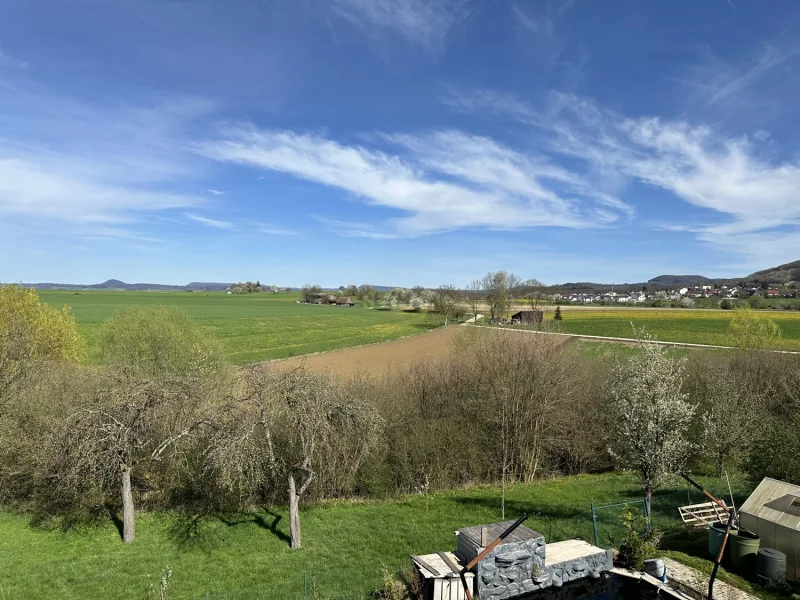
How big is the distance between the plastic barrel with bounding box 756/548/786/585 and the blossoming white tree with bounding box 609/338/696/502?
9.50ft

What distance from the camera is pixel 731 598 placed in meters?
11.3

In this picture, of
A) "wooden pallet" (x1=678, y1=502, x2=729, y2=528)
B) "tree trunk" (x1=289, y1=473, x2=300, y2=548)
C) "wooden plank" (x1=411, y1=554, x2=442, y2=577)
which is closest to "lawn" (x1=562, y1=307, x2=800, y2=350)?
"wooden pallet" (x1=678, y1=502, x2=729, y2=528)

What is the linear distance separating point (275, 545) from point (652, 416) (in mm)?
12988

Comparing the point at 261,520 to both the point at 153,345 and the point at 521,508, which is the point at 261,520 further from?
the point at 153,345

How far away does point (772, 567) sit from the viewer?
1204 centimetres

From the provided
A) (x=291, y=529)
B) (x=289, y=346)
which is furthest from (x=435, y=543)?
(x=289, y=346)

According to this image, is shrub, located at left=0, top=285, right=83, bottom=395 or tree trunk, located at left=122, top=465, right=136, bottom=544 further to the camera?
shrub, located at left=0, top=285, right=83, bottom=395

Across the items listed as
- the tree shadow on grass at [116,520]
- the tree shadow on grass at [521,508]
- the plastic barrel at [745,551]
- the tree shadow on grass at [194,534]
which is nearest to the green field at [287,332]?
the tree shadow on grass at [116,520]

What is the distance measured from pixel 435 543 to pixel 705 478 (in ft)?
53.7

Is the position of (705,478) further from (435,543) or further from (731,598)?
(435,543)

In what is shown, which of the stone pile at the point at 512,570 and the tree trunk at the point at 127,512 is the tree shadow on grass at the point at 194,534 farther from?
the stone pile at the point at 512,570

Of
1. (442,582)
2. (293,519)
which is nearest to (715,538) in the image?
(442,582)

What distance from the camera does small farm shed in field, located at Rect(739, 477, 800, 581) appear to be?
1238 cm

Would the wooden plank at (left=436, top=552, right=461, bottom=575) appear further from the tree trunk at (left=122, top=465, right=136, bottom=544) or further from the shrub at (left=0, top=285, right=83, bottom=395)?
the shrub at (left=0, top=285, right=83, bottom=395)
